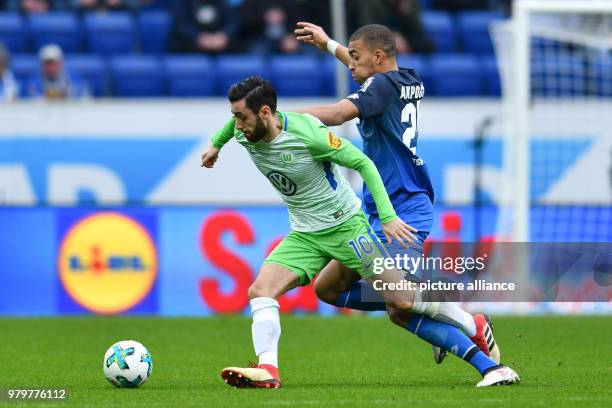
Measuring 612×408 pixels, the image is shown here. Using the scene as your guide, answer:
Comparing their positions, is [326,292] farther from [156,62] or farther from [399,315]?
[156,62]

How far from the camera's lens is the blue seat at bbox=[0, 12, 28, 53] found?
18484 mm

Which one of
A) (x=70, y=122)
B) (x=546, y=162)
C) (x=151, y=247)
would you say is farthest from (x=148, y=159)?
(x=546, y=162)

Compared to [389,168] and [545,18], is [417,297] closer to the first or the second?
[389,168]

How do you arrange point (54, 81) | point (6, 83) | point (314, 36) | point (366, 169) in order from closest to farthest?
1. point (366, 169)
2. point (314, 36)
3. point (54, 81)
4. point (6, 83)

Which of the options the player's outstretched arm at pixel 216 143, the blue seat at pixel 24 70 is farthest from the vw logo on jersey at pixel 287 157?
the blue seat at pixel 24 70

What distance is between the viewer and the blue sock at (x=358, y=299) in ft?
26.3

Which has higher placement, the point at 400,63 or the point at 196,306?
the point at 400,63

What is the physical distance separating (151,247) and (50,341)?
3700 mm

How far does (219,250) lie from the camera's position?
15.1 metres

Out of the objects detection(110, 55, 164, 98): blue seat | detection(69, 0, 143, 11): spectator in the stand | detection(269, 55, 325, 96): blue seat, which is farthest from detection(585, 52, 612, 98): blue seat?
detection(69, 0, 143, 11): spectator in the stand

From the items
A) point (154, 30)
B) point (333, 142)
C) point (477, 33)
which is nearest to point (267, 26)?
point (154, 30)

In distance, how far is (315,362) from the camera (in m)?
9.66

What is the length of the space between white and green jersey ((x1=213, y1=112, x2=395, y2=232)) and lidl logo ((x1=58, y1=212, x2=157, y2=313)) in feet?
23.4

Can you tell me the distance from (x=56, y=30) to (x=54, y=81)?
1.86m
